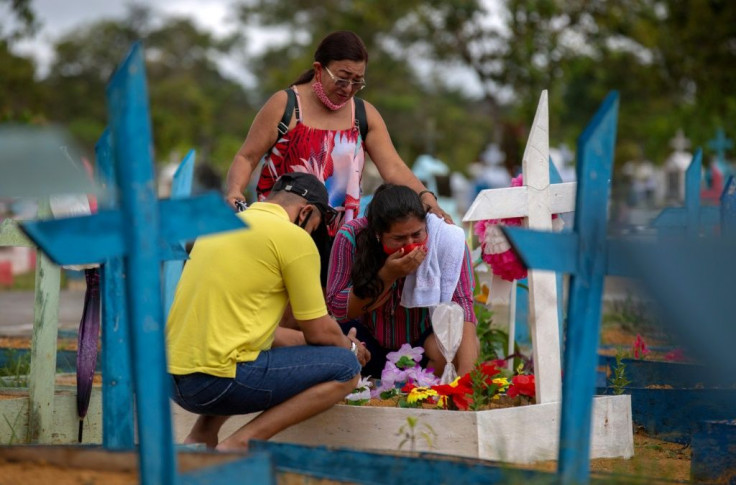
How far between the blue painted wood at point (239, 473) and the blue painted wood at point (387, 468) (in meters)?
0.23

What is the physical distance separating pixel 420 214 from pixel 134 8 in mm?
54949

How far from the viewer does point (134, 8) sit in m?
57.7

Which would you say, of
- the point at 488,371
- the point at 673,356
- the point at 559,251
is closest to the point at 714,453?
the point at 488,371

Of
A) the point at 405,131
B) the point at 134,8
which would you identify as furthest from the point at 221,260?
the point at 134,8

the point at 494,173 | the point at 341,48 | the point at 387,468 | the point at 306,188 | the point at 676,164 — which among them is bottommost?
the point at 387,468

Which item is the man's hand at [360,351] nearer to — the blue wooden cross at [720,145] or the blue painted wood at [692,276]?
the blue painted wood at [692,276]

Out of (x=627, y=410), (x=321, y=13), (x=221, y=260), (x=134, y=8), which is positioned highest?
(x=134, y=8)

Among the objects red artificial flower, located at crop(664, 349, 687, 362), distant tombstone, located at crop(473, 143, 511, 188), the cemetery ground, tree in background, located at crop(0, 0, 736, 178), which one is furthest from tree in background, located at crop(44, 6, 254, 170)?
red artificial flower, located at crop(664, 349, 687, 362)

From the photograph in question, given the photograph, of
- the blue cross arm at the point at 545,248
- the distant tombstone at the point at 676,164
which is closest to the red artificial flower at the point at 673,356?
the blue cross arm at the point at 545,248

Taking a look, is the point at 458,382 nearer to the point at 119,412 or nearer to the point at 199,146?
the point at 119,412

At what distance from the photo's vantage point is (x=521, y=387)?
196 inches

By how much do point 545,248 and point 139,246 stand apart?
1101 mm

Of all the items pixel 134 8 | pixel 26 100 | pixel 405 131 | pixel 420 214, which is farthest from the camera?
pixel 134 8

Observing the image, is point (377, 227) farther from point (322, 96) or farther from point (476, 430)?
point (476, 430)
